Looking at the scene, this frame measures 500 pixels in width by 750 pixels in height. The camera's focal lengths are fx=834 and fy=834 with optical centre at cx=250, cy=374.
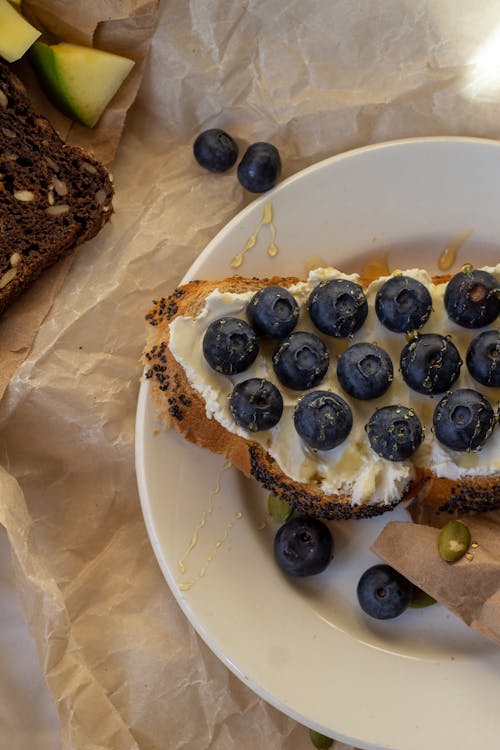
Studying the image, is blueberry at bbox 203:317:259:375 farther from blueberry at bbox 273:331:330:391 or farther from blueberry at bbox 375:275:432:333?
blueberry at bbox 375:275:432:333

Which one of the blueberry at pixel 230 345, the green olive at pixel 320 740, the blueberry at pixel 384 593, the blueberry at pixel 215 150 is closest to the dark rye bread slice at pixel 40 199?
the blueberry at pixel 215 150

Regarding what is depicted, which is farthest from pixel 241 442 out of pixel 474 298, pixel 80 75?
pixel 80 75

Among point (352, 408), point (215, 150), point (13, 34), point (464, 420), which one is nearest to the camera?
point (464, 420)

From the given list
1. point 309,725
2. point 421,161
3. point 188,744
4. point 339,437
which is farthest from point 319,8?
point 188,744

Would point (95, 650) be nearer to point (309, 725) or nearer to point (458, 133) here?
point (309, 725)

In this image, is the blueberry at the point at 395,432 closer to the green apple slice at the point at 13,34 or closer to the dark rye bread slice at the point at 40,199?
the dark rye bread slice at the point at 40,199

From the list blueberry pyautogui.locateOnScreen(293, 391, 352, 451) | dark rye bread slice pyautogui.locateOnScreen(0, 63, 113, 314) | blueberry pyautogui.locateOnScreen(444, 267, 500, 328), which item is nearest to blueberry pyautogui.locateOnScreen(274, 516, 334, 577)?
blueberry pyautogui.locateOnScreen(293, 391, 352, 451)

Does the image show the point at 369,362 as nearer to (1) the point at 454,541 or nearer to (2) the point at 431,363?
(2) the point at 431,363
